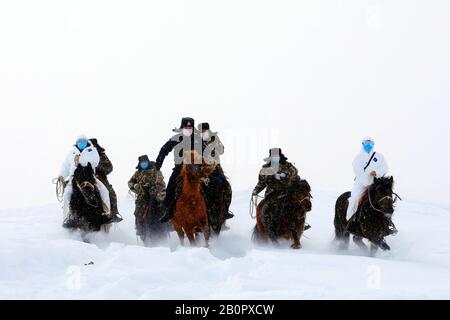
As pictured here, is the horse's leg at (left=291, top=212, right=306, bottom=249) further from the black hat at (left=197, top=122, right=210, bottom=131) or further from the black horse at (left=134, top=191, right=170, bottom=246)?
the black hat at (left=197, top=122, right=210, bottom=131)

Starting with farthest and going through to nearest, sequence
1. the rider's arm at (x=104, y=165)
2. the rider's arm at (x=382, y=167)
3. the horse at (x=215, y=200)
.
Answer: the rider's arm at (x=104, y=165)
the horse at (x=215, y=200)
the rider's arm at (x=382, y=167)

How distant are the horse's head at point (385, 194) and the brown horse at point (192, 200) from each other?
2.99m

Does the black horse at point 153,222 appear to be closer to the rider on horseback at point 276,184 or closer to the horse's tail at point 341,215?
the rider on horseback at point 276,184

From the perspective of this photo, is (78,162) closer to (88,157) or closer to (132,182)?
(88,157)

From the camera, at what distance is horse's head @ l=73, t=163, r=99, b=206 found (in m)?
13.4

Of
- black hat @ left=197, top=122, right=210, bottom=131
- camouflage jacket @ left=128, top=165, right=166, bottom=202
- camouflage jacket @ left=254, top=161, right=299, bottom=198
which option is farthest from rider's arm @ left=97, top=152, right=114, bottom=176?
camouflage jacket @ left=254, top=161, right=299, bottom=198

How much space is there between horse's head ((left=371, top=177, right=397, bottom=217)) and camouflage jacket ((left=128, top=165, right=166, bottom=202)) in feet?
13.6

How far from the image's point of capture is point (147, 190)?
1383 cm

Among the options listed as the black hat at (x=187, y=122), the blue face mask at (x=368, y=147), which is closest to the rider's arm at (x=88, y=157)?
the black hat at (x=187, y=122)

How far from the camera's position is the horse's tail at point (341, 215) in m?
13.6

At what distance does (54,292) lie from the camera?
8.60 metres

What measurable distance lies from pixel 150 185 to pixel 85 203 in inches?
52.2

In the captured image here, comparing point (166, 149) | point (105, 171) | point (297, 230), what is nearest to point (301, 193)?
point (297, 230)
